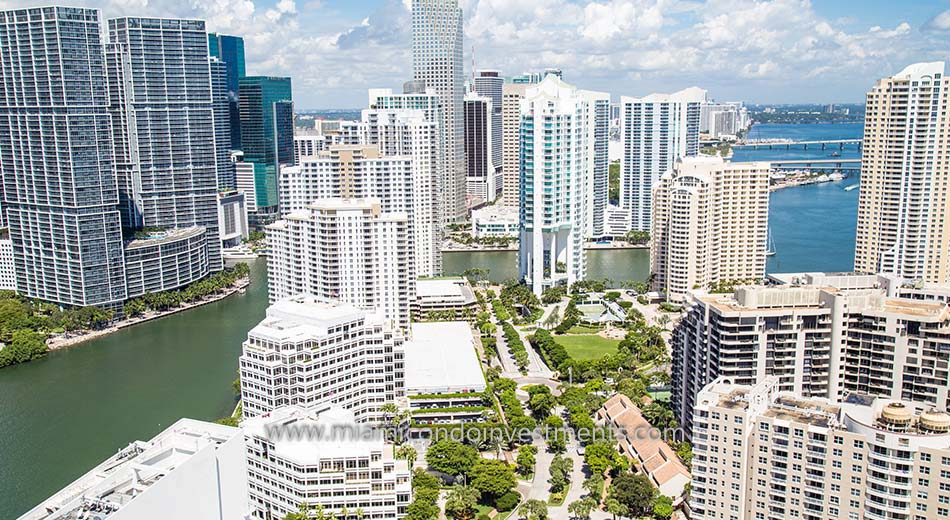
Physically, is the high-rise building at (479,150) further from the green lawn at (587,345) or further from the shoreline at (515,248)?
the green lawn at (587,345)

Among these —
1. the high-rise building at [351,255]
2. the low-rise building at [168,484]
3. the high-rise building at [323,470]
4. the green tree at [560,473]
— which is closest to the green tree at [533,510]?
the green tree at [560,473]

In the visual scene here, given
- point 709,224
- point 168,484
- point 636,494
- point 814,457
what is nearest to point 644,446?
point 636,494

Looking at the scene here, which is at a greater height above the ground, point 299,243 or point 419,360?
point 299,243

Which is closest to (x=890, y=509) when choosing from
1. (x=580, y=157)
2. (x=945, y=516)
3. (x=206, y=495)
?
(x=945, y=516)

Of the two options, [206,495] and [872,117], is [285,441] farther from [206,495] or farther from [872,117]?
[872,117]

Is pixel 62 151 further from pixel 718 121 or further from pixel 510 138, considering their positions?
pixel 718 121

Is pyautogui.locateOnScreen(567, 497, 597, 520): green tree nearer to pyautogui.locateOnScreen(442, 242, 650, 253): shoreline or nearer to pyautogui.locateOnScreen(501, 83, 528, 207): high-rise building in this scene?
pyautogui.locateOnScreen(442, 242, 650, 253): shoreline

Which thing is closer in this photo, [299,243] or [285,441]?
[285,441]

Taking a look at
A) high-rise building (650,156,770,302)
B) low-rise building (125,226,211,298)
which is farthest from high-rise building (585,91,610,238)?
low-rise building (125,226,211,298)
